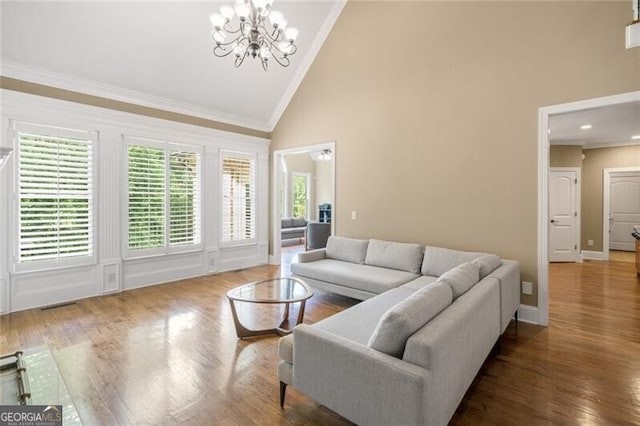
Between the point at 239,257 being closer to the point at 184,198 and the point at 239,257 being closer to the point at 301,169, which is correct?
the point at 184,198

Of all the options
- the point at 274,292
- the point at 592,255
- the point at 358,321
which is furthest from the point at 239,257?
the point at 592,255

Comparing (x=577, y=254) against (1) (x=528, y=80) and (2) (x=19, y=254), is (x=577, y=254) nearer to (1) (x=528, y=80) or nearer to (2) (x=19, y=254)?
(1) (x=528, y=80)

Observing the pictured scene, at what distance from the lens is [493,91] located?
373cm

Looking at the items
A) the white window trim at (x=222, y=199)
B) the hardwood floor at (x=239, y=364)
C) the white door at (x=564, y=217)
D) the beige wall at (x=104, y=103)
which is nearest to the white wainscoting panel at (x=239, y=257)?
the white window trim at (x=222, y=199)

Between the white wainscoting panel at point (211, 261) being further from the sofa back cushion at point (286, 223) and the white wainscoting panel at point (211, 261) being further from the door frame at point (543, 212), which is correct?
the door frame at point (543, 212)

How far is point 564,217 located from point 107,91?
30.1 ft

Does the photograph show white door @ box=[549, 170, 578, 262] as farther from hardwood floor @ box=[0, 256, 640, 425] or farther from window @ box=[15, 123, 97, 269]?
window @ box=[15, 123, 97, 269]

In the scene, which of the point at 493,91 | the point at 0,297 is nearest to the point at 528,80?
the point at 493,91

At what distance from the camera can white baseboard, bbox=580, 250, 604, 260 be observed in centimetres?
711

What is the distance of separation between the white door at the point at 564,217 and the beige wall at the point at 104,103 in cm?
714

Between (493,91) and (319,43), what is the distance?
3223mm

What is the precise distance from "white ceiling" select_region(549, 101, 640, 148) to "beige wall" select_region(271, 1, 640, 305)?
703mm

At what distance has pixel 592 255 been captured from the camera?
7223 millimetres

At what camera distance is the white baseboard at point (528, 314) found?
137 inches
